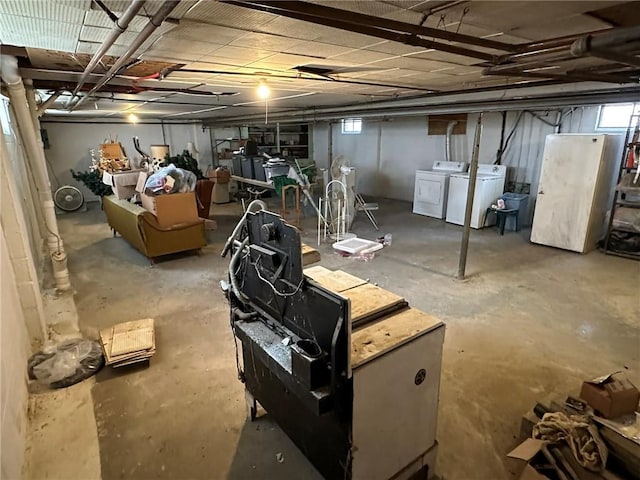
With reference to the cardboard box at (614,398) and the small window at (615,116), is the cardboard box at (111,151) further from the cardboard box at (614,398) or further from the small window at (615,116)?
the small window at (615,116)

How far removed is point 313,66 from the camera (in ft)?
9.43

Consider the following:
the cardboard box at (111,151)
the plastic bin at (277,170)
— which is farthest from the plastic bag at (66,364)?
the cardboard box at (111,151)

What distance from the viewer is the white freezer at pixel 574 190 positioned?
4516mm

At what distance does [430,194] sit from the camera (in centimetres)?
672

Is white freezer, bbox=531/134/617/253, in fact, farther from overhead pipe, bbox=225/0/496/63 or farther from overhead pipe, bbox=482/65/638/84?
overhead pipe, bbox=225/0/496/63

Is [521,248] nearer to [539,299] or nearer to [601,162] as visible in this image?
[601,162]

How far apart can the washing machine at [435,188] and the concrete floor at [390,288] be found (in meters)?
1.70

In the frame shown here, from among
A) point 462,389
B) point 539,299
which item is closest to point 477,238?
point 539,299

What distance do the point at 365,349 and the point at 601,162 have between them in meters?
4.81

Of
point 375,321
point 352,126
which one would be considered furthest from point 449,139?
point 375,321

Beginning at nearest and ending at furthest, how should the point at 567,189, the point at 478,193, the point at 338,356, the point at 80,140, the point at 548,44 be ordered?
the point at 338,356, the point at 548,44, the point at 567,189, the point at 478,193, the point at 80,140

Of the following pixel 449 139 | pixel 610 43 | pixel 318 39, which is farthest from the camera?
pixel 449 139

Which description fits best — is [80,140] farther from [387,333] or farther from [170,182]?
[387,333]

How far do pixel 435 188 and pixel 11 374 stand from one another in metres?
6.28
